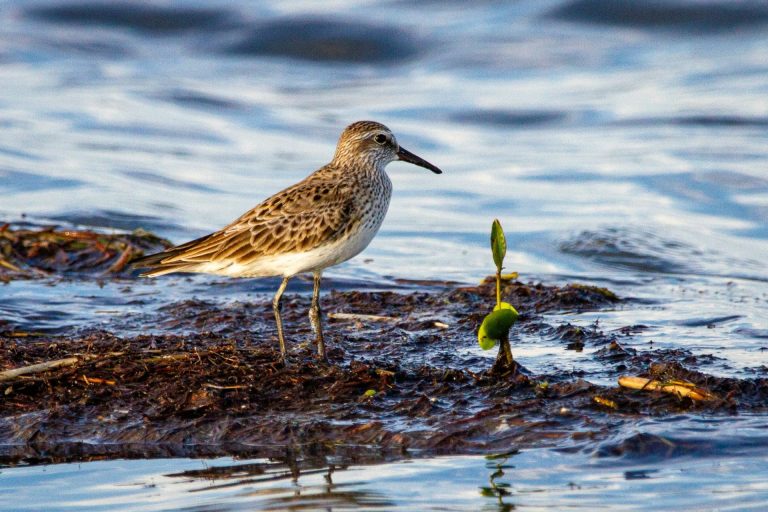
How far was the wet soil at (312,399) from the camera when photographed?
6.21 metres

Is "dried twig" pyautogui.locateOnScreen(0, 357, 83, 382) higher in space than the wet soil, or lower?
higher

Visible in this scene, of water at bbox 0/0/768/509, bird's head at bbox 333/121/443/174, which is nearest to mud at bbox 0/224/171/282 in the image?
water at bbox 0/0/768/509

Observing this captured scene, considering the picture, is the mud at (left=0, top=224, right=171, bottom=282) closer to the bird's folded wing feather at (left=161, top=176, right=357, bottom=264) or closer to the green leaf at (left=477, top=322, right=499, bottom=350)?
the bird's folded wing feather at (left=161, top=176, right=357, bottom=264)

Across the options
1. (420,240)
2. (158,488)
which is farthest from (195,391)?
(420,240)

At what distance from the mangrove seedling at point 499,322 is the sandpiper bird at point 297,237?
1.28 meters

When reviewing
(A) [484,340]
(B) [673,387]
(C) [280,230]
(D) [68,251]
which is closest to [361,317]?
(C) [280,230]

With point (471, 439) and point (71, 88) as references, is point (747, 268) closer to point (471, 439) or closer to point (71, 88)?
point (471, 439)

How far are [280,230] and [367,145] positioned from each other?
1232 mm

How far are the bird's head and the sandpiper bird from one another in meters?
0.31

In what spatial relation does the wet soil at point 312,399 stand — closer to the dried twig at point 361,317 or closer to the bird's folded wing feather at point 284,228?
the bird's folded wing feather at point 284,228

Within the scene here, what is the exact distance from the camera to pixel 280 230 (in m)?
8.01

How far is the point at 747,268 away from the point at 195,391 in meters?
7.12

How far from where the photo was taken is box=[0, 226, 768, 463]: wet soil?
6.21m

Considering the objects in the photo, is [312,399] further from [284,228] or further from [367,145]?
[367,145]
